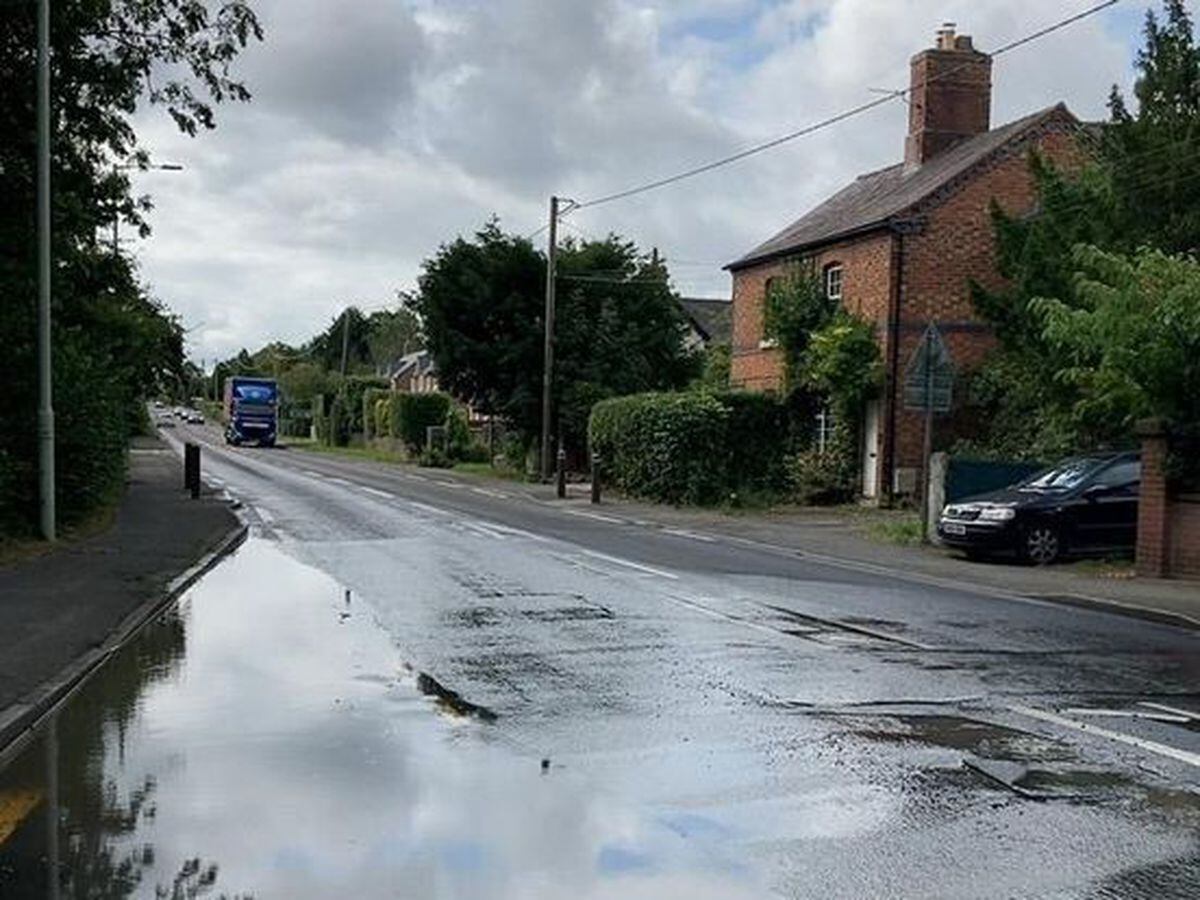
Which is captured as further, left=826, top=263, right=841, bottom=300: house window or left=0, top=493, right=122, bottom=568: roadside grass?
left=826, top=263, right=841, bottom=300: house window

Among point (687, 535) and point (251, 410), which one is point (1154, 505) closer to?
point (687, 535)

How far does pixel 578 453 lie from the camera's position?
147ft

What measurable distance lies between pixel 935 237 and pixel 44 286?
19.5m

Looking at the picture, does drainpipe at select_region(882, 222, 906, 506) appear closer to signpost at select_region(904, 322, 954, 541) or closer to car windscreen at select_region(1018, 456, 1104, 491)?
signpost at select_region(904, 322, 954, 541)

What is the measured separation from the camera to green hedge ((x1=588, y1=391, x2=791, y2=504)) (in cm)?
3228

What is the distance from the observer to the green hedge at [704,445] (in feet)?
106

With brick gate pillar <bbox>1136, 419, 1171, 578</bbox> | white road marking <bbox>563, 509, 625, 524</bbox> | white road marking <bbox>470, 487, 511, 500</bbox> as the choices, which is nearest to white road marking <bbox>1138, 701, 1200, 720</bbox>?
brick gate pillar <bbox>1136, 419, 1171, 578</bbox>

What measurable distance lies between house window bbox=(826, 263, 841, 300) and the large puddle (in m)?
25.0

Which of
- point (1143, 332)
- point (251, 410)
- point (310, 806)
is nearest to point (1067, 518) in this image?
point (1143, 332)

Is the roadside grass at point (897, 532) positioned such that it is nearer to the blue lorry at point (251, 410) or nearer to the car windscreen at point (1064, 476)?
the car windscreen at point (1064, 476)

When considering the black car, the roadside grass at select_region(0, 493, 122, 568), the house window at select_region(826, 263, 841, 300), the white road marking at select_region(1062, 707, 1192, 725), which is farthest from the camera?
the house window at select_region(826, 263, 841, 300)

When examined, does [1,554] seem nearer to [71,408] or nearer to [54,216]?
[71,408]

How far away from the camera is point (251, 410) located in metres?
75.9

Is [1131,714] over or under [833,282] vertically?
under
